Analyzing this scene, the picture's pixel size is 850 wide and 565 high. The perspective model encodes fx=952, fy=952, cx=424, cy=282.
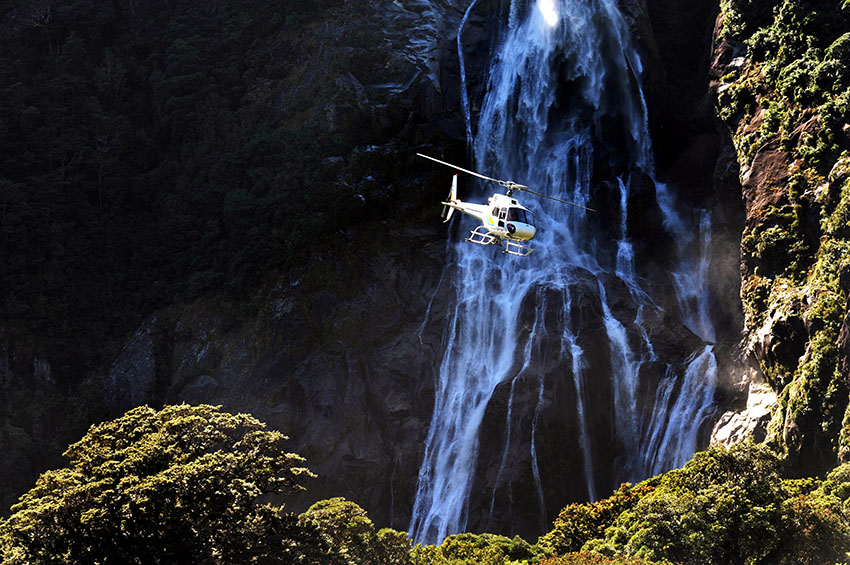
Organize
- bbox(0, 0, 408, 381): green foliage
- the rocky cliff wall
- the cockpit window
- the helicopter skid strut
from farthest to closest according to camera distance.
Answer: bbox(0, 0, 408, 381): green foliage → the rocky cliff wall → the cockpit window → the helicopter skid strut

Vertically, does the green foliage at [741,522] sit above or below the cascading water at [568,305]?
below

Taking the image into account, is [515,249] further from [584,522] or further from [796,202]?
[584,522]

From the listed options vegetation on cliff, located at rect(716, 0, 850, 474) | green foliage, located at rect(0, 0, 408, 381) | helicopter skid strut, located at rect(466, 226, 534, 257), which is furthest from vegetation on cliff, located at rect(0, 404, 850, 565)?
green foliage, located at rect(0, 0, 408, 381)

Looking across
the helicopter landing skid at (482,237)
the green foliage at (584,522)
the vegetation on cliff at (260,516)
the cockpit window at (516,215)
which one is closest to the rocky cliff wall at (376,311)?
the helicopter landing skid at (482,237)

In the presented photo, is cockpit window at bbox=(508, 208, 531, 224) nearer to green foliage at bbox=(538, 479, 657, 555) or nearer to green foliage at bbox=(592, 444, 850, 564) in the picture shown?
green foliage at bbox=(538, 479, 657, 555)

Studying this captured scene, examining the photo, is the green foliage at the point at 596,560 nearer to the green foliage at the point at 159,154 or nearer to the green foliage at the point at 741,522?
Answer: the green foliage at the point at 741,522

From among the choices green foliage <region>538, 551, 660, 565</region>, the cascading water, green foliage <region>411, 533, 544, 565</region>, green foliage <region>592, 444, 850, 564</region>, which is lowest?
green foliage <region>411, 533, 544, 565</region>
